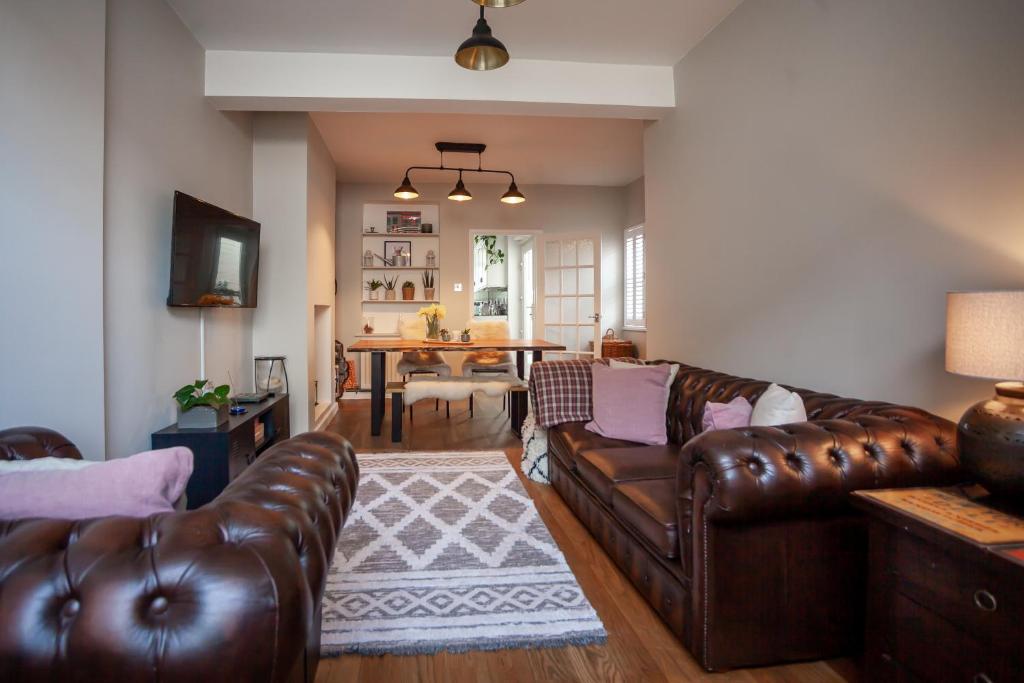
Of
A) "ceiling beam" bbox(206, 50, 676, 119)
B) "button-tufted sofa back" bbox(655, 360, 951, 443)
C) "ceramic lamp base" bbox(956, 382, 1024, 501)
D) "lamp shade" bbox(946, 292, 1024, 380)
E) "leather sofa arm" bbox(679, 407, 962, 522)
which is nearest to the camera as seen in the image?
"ceramic lamp base" bbox(956, 382, 1024, 501)

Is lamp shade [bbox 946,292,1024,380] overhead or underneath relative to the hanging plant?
underneath

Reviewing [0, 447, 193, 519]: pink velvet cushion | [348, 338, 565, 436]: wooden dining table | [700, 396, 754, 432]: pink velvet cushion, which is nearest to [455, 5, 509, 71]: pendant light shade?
[700, 396, 754, 432]: pink velvet cushion

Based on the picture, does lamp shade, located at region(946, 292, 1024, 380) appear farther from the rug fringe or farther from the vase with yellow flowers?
the vase with yellow flowers

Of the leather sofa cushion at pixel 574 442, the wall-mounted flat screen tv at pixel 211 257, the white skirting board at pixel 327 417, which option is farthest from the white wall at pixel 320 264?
the leather sofa cushion at pixel 574 442

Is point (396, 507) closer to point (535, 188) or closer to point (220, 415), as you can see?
point (220, 415)

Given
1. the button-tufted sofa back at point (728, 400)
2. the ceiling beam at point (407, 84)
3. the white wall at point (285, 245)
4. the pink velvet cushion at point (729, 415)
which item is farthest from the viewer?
the white wall at point (285, 245)

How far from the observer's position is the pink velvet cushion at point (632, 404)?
2.88 meters

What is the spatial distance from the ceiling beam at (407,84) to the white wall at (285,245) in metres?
0.71

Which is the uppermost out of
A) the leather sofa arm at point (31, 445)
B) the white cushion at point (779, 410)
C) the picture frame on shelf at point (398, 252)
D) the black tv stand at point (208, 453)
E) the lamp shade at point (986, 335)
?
the picture frame on shelf at point (398, 252)

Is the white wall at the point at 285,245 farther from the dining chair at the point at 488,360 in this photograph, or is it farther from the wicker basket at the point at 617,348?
the wicker basket at the point at 617,348

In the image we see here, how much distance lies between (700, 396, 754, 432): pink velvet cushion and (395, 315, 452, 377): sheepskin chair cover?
139 inches

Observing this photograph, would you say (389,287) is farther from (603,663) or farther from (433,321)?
(603,663)

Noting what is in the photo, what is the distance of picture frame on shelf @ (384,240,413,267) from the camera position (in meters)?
7.16

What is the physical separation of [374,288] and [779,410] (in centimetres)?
596
